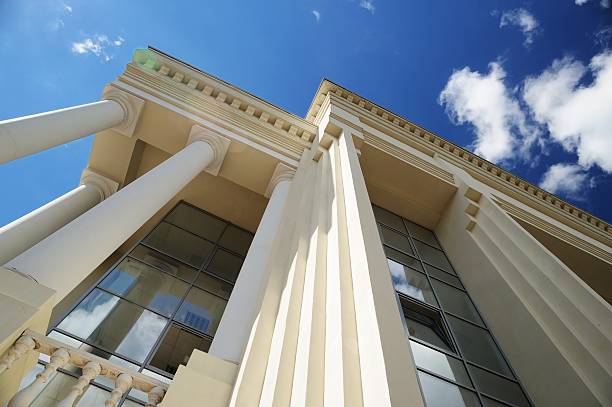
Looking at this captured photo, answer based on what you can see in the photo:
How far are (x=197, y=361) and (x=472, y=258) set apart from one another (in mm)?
7927

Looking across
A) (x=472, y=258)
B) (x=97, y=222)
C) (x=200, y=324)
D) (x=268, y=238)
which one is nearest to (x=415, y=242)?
(x=472, y=258)

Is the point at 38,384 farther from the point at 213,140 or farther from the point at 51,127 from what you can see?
the point at 213,140

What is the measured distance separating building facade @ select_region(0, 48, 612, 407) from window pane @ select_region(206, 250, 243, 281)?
56 mm

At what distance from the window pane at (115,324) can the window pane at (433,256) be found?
6.59 metres

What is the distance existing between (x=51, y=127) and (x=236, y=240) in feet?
19.3

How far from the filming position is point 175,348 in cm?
680

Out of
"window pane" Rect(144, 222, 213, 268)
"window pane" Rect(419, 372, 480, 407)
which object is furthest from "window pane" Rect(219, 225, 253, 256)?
"window pane" Rect(419, 372, 480, 407)

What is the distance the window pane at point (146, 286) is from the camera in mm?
7562

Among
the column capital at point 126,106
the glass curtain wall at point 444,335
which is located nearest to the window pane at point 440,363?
the glass curtain wall at point 444,335

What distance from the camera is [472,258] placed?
9.84 m

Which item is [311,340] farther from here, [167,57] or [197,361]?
[167,57]

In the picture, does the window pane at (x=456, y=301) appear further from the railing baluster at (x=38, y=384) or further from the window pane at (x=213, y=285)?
the railing baluster at (x=38, y=384)

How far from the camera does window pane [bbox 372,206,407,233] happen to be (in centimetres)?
1133

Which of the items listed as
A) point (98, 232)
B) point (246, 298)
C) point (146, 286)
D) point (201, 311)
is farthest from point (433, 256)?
point (98, 232)
